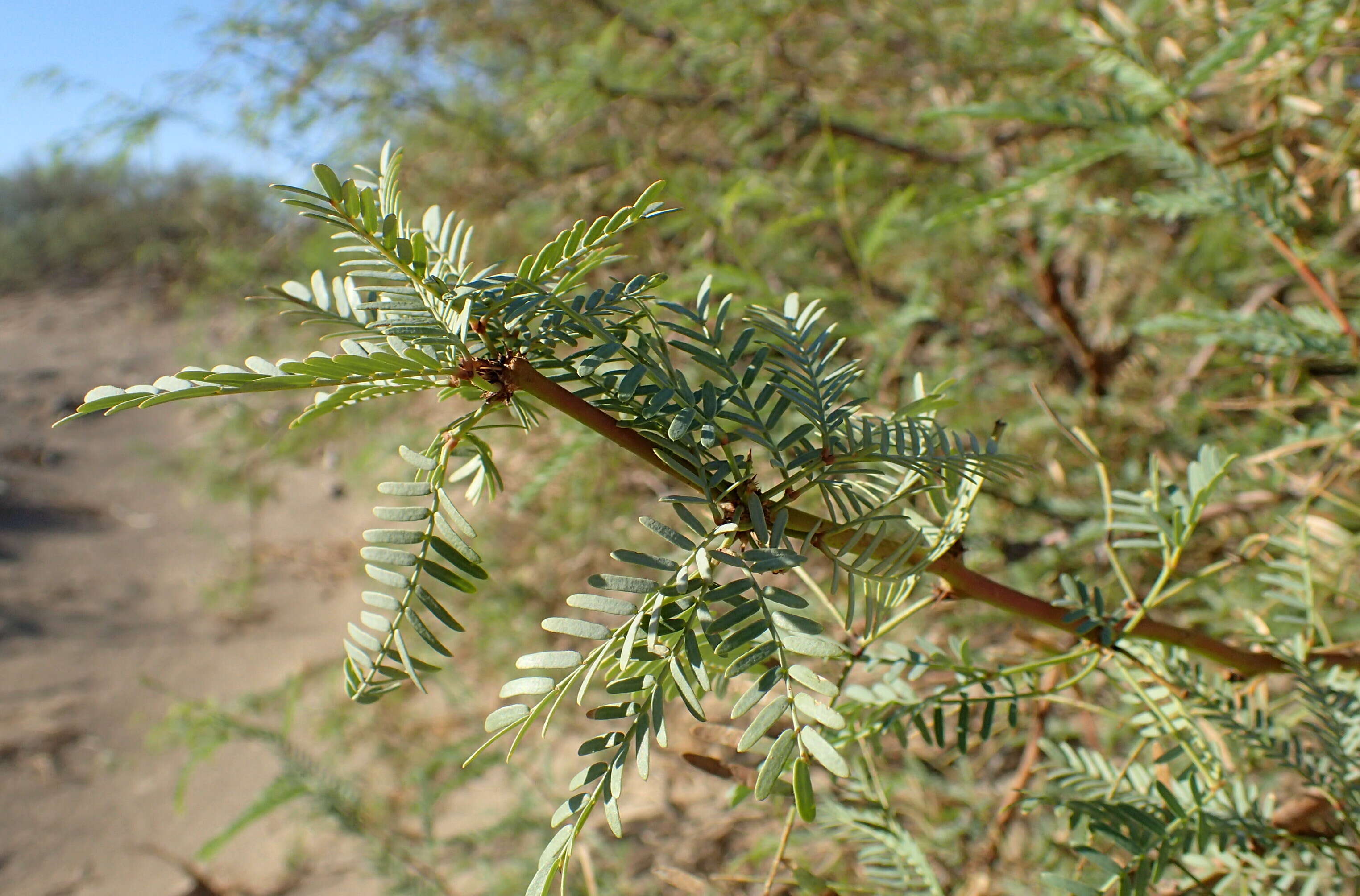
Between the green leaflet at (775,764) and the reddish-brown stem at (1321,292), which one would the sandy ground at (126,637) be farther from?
the reddish-brown stem at (1321,292)

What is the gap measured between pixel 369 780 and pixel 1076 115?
142 cm

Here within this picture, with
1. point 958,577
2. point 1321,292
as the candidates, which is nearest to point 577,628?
point 958,577

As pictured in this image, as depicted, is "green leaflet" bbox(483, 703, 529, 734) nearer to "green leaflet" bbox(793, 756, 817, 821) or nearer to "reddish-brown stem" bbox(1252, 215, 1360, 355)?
"green leaflet" bbox(793, 756, 817, 821)

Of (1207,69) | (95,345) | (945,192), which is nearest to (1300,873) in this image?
(1207,69)

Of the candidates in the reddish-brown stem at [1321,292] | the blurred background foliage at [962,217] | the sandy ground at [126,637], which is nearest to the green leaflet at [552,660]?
the blurred background foliage at [962,217]

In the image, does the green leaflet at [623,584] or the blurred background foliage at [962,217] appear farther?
the blurred background foliage at [962,217]

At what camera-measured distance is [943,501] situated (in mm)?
385

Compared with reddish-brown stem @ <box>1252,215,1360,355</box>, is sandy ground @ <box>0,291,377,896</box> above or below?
below

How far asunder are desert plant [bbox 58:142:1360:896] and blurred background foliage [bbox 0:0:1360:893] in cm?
15

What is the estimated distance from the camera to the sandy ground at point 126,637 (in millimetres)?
1387

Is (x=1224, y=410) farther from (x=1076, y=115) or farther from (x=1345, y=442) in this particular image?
(x=1076, y=115)

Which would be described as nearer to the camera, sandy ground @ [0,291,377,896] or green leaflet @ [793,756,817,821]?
green leaflet @ [793,756,817,821]

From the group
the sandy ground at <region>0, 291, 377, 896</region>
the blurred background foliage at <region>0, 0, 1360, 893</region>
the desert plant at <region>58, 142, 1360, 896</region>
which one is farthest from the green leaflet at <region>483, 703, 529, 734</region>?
the sandy ground at <region>0, 291, 377, 896</region>

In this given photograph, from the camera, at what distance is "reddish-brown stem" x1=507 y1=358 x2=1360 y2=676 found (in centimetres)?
30
